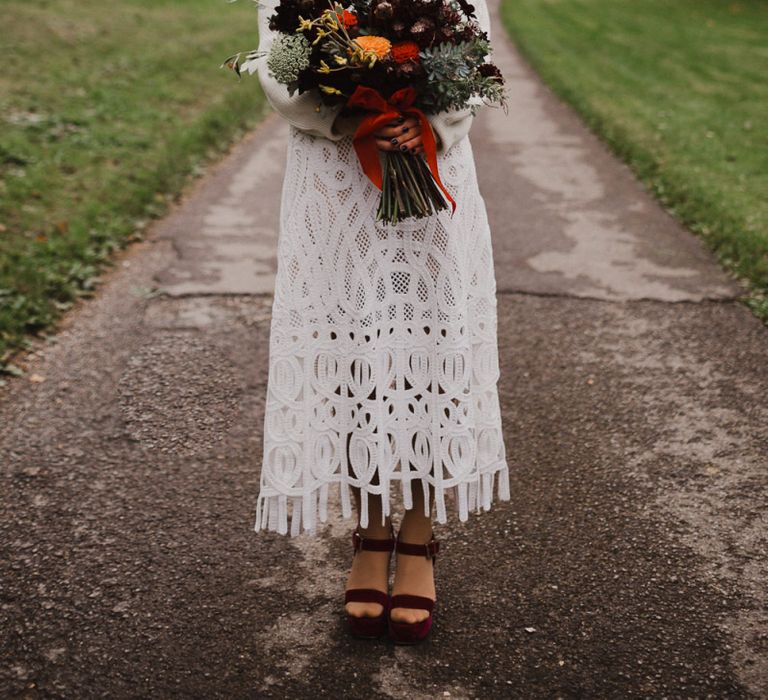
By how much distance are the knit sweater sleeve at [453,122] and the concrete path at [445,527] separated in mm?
1419

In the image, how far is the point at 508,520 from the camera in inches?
126

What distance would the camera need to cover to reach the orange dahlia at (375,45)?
6.81 feet

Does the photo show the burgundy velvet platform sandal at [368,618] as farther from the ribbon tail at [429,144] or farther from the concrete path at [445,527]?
the ribbon tail at [429,144]

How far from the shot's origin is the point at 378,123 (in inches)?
86.2

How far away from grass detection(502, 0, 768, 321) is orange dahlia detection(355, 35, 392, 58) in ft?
11.0

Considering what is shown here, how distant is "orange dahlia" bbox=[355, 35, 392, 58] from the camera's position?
A: 207 cm

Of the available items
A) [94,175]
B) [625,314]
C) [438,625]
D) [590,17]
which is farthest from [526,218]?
[590,17]

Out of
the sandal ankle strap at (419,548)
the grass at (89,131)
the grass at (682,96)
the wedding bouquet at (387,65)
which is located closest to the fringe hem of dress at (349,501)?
the sandal ankle strap at (419,548)

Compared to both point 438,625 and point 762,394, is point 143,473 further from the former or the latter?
point 762,394

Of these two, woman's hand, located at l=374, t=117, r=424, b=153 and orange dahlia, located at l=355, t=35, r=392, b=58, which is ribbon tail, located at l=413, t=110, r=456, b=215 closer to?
woman's hand, located at l=374, t=117, r=424, b=153

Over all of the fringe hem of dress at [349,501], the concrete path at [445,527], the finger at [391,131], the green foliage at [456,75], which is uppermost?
the green foliage at [456,75]

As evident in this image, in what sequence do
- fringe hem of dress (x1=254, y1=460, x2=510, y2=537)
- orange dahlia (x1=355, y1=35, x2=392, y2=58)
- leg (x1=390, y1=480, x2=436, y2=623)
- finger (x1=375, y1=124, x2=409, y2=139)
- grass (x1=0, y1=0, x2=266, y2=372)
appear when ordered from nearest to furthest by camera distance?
orange dahlia (x1=355, y1=35, x2=392, y2=58)
finger (x1=375, y1=124, x2=409, y2=139)
fringe hem of dress (x1=254, y1=460, x2=510, y2=537)
leg (x1=390, y1=480, x2=436, y2=623)
grass (x1=0, y1=0, x2=266, y2=372)

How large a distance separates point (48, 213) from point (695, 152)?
548cm

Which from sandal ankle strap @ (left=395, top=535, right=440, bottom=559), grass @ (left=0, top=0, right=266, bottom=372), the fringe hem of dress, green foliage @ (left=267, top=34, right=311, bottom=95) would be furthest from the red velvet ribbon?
grass @ (left=0, top=0, right=266, bottom=372)
